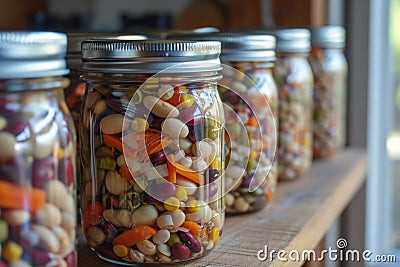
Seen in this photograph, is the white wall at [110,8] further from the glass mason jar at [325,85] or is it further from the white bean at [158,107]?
the white bean at [158,107]

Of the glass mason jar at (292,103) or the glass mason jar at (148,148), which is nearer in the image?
the glass mason jar at (148,148)

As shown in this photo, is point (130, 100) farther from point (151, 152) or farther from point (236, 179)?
point (236, 179)

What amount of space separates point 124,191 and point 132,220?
25 mm

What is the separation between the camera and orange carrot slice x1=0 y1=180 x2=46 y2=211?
437 mm

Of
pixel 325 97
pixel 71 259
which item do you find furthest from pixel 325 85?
pixel 71 259

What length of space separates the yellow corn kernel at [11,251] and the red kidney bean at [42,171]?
0.14ft

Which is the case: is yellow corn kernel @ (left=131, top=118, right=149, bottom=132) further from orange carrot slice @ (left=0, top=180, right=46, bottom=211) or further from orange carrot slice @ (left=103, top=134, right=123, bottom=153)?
orange carrot slice @ (left=0, top=180, right=46, bottom=211)

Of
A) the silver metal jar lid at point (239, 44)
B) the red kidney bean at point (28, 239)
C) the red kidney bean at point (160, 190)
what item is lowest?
the red kidney bean at point (160, 190)

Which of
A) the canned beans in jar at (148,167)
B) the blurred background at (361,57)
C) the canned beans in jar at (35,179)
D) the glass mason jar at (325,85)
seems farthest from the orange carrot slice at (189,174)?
the blurred background at (361,57)

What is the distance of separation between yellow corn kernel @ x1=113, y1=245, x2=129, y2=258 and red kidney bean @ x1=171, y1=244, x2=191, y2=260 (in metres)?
0.04

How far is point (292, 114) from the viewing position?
2.98 feet

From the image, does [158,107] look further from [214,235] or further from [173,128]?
Answer: [214,235]

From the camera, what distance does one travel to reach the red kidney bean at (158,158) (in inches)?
21.9

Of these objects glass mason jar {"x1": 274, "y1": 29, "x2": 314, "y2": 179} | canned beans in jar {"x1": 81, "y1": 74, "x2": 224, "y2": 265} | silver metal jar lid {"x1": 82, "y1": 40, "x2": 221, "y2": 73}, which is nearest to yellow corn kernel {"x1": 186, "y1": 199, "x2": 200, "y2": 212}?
canned beans in jar {"x1": 81, "y1": 74, "x2": 224, "y2": 265}
